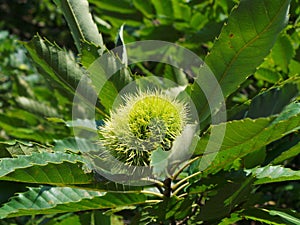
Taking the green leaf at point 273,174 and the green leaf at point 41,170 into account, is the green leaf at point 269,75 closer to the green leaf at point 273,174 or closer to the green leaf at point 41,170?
the green leaf at point 273,174

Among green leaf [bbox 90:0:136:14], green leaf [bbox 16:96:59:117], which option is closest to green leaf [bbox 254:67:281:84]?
green leaf [bbox 90:0:136:14]

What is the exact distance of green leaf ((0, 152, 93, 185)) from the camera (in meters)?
0.83

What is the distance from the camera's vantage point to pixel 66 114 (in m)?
1.86

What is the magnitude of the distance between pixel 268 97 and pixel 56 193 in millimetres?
447

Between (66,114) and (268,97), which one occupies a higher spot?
(66,114)

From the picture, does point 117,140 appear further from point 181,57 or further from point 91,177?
point 181,57

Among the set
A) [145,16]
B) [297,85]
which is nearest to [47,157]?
[297,85]

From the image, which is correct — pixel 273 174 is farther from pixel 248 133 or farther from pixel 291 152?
pixel 248 133

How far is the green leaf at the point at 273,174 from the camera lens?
0.94 metres

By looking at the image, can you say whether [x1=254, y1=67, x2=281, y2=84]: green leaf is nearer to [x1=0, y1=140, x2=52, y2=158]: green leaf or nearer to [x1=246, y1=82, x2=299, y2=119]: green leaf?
[x1=246, y1=82, x2=299, y2=119]: green leaf

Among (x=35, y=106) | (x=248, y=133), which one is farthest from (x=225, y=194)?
(x=35, y=106)

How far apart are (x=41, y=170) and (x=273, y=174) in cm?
44

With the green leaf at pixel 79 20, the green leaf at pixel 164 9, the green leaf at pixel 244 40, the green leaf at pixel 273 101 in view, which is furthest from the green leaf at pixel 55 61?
the green leaf at pixel 164 9

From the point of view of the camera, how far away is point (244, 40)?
870mm
